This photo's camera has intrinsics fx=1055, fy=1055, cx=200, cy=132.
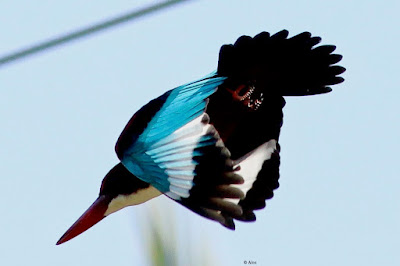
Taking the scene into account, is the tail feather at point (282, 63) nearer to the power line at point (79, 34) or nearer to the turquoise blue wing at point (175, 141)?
the turquoise blue wing at point (175, 141)

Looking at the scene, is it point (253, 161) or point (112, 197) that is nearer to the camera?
point (253, 161)

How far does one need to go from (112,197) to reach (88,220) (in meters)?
0.13

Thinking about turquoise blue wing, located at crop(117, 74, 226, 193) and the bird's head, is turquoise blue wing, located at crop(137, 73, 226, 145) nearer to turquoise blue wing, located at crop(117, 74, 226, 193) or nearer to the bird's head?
turquoise blue wing, located at crop(117, 74, 226, 193)

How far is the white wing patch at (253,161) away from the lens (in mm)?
3836

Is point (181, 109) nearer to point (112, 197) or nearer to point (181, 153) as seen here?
point (181, 153)

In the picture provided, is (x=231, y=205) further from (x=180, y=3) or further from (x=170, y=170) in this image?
(x=180, y=3)

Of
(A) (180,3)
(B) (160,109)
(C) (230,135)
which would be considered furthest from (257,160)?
(A) (180,3)

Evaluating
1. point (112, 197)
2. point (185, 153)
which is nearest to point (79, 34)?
point (185, 153)

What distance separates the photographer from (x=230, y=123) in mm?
3883

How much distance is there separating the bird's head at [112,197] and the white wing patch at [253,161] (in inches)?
13.9

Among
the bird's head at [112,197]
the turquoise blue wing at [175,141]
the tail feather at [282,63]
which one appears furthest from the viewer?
the bird's head at [112,197]

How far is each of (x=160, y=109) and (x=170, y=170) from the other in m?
0.38

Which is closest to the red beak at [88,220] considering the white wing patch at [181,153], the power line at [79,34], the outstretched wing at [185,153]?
the outstretched wing at [185,153]

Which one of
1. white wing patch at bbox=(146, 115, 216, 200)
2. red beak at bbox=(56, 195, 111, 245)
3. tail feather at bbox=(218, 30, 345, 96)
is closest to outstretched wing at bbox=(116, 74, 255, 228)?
white wing patch at bbox=(146, 115, 216, 200)
